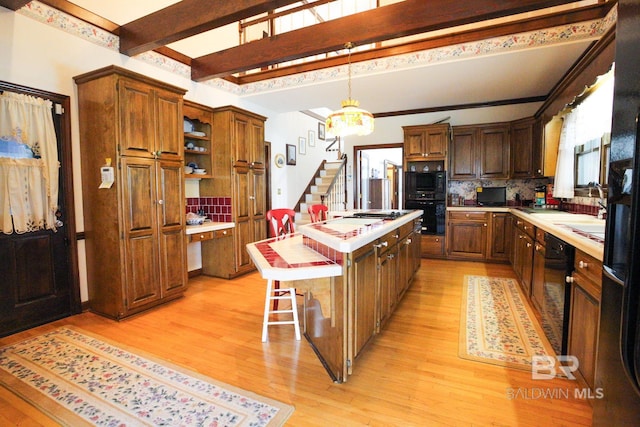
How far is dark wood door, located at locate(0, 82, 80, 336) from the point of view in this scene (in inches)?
109

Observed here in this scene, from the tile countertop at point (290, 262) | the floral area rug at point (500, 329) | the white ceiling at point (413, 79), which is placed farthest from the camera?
the white ceiling at point (413, 79)

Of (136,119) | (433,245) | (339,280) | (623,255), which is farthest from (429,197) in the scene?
(623,255)

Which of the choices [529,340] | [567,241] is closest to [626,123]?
[567,241]

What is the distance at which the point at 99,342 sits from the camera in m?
2.62

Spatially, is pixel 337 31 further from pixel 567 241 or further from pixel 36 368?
pixel 36 368

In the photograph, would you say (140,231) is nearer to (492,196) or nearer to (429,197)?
(429,197)

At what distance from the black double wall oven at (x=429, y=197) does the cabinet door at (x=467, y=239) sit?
0.21 metres

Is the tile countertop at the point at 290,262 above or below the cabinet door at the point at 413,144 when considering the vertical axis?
below

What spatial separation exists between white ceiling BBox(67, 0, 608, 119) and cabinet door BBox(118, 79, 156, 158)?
1.08 meters

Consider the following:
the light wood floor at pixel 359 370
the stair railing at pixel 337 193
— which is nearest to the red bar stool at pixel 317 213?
the light wood floor at pixel 359 370

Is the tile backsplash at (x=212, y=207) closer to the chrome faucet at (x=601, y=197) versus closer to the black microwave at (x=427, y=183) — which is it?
the black microwave at (x=427, y=183)

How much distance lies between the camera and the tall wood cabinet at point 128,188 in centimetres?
300

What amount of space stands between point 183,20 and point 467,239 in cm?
501

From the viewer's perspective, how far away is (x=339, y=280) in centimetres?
197
